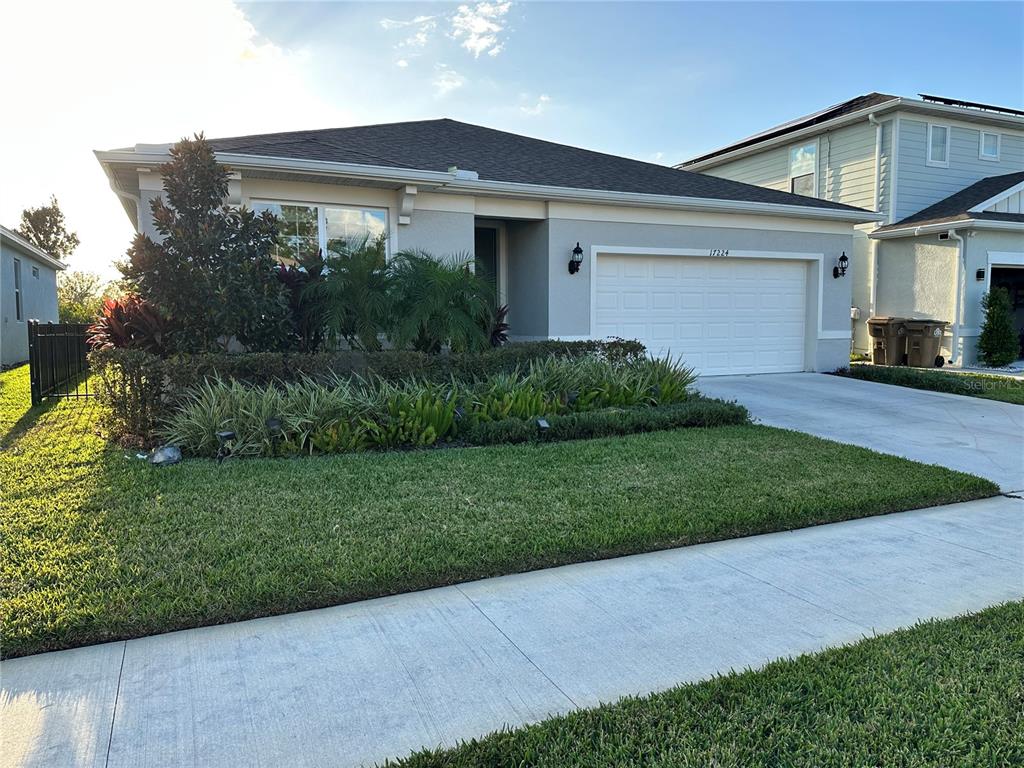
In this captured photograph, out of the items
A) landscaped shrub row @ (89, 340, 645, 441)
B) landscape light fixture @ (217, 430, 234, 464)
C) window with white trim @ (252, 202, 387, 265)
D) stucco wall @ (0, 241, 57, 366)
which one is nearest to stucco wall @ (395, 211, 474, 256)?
window with white trim @ (252, 202, 387, 265)

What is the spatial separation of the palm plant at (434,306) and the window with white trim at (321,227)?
128 cm

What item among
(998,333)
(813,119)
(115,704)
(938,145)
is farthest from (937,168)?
(115,704)

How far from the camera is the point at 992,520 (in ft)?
16.8

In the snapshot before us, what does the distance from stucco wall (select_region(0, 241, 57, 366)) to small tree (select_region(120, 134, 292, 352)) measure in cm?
1042

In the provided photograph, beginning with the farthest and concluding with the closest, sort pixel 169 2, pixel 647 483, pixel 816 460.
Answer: pixel 169 2 < pixel 816 460 < pixel 647 483

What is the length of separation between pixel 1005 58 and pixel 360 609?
17.2 m

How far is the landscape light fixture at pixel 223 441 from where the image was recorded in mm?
6479

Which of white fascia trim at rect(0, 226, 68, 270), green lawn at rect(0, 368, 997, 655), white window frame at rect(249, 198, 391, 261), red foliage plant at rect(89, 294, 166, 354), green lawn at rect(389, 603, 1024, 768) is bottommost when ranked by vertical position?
green lawn at rect(389, 603, 1024, 768)

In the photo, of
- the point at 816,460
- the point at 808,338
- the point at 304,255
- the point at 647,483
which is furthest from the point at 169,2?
the point at 808,338

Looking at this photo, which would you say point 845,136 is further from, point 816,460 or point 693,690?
point 693,690

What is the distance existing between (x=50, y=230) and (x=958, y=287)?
40570mm

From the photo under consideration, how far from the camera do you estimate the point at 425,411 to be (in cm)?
715

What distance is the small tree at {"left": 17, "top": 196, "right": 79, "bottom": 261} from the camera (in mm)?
35688

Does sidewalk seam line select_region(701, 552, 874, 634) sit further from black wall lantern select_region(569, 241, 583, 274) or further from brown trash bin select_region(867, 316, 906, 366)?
brown trash bin select_region(867, 316, 906, 366)
